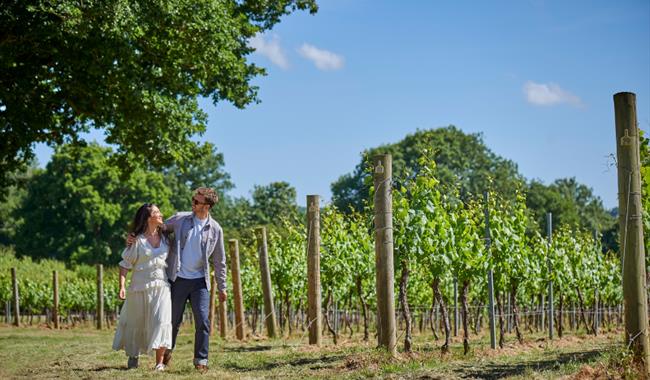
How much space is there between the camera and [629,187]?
22.0 feet

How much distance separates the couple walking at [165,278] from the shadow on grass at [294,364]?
51cm

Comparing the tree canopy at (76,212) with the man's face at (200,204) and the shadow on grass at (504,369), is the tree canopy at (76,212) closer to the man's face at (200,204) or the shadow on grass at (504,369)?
the man's face at (200,204)

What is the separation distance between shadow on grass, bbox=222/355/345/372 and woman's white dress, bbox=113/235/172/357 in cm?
→ 82

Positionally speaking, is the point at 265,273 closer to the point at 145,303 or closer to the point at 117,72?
the point at 117,72

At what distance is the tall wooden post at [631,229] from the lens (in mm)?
6617

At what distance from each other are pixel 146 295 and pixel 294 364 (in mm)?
1792

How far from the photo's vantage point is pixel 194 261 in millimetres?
8430

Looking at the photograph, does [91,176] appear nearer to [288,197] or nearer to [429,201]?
[288,197]

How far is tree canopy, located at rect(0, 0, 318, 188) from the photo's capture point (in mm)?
13703

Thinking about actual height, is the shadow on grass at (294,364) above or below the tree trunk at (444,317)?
below

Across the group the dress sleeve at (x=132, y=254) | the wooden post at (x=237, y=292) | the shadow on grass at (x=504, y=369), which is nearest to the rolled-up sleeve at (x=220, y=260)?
the dress sleeve at (x=132, y=254)

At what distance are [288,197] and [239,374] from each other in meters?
55.7

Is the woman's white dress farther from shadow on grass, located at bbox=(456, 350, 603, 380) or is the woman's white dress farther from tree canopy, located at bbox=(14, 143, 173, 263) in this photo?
tree canopy, located at bbox=(14, 143, 173, 263)

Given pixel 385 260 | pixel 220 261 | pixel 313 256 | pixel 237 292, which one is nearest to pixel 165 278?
pixel 220 261
